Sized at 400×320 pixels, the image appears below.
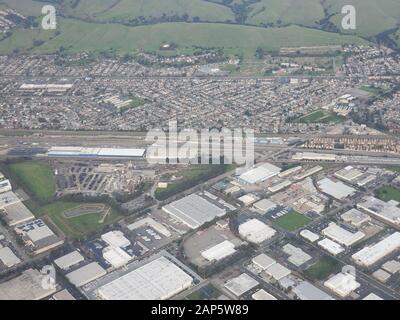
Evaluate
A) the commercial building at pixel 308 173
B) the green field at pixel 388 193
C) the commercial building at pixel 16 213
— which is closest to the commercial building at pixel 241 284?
the commercial building at pixel 308 173

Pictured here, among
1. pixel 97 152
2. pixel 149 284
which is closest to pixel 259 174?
pixel 97 152

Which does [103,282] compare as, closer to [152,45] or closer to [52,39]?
[152,45]

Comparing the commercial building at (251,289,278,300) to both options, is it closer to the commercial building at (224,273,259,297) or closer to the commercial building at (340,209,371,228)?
the commercial building at (224,273,259,297)

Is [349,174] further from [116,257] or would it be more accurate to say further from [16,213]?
[16,213]

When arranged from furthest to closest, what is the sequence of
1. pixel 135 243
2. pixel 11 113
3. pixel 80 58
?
pixel 80 58 < pixel 11 113 < pixel 135 243

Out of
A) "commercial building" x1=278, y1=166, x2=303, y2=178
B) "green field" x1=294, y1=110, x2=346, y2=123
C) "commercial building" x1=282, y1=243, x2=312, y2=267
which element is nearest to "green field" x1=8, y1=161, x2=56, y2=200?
"commercial building" x1=278, y1=166, x2=303, y2=178

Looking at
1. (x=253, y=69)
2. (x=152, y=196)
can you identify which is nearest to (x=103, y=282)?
(x=152, y=196)
